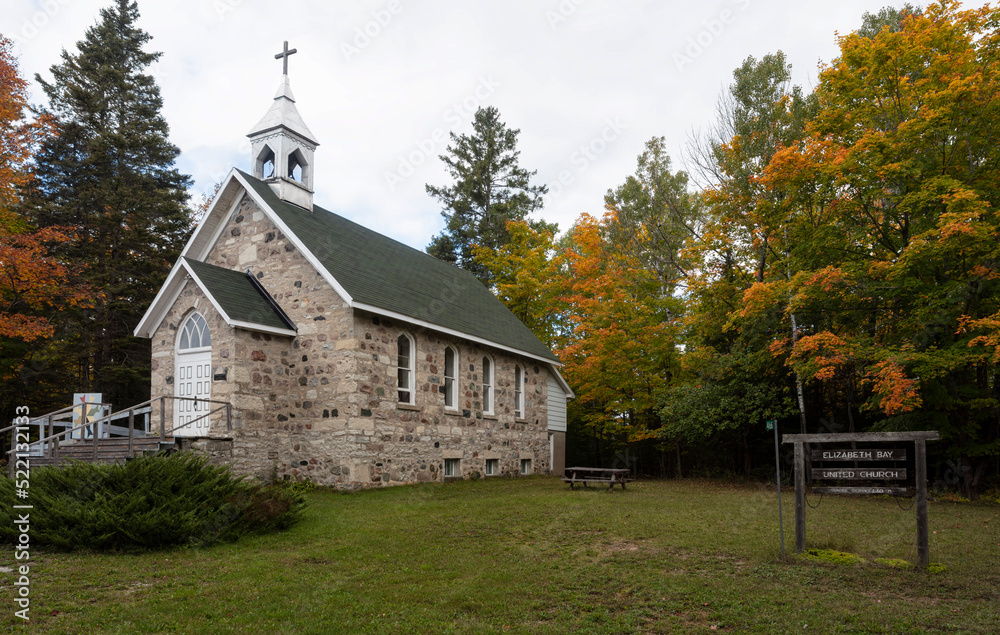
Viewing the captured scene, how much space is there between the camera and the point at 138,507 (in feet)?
27.9

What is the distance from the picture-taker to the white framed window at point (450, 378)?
1898 cm

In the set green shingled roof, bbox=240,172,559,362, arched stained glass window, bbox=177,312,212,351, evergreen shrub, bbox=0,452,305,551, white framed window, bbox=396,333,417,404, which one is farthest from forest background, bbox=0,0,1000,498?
evergreen shrub, bbox=0,452,305,551

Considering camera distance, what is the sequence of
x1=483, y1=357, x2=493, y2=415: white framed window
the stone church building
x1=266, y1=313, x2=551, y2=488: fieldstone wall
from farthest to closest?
x1=483, y1=357, x2=493, y2=415: white framed window, x1=266, y1=313, x2=551, y2=488: fieldstone wall, the stone church building

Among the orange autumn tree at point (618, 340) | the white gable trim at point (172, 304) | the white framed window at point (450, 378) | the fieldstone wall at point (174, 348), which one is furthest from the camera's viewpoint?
the orange autumn tree at point (618, 340)

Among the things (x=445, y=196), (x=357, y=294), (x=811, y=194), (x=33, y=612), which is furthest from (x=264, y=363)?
(x=445, y=196)

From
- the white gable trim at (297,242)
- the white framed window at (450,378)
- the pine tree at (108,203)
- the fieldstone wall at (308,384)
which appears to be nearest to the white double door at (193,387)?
the fieldstone wall at (308,384)

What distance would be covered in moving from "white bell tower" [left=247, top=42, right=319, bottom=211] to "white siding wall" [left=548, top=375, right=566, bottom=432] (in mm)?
11484

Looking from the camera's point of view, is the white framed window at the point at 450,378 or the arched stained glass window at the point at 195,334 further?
the white framed window at the point at 450,378

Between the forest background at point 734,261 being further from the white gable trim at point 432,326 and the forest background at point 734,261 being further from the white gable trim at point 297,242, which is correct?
the white gable trim at point 297,242

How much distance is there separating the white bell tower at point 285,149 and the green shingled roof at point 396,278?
514 millimetres

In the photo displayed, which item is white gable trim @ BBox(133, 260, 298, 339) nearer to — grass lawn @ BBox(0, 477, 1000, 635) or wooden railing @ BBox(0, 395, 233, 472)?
wooden railing @ BBox(0, 395, 233, 472)

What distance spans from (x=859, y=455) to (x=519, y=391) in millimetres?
15772

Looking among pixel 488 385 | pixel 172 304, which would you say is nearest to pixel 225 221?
pixel 172 304

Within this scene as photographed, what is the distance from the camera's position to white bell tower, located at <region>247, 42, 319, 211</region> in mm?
18656
